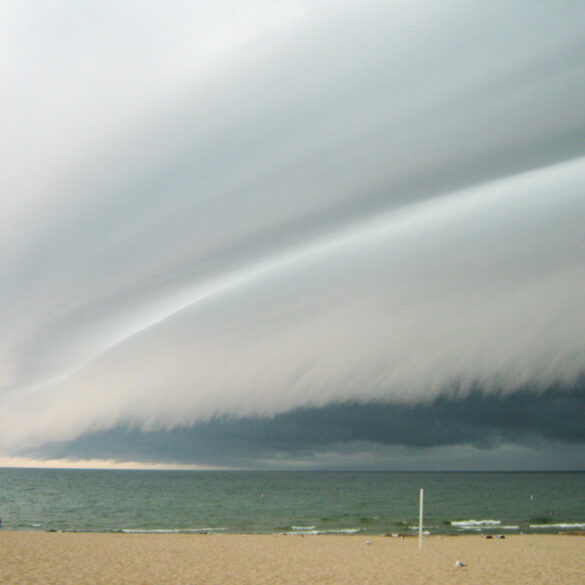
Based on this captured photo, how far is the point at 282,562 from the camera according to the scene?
2305cm

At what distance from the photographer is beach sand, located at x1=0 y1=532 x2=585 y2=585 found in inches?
733

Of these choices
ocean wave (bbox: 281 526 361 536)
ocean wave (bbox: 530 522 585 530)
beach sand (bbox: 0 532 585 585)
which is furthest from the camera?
ocean wave (bbox: 530 522 585 530)

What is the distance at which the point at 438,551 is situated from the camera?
2786 centimetres

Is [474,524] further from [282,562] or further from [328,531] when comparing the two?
[282,562]

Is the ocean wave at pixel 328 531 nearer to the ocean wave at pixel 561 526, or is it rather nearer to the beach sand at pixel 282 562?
the beach sand at pixel 282 562

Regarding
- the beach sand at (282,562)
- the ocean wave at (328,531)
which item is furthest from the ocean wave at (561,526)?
the beach sand at (282,562)

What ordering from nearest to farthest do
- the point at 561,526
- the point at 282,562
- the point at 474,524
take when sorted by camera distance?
the point at 282,562, the point at 561,526, the point at 474,524

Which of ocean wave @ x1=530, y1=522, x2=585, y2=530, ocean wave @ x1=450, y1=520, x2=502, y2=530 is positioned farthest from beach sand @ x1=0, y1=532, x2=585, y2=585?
ocean wave @ x1=530, y1=522, x2=585, y2=530

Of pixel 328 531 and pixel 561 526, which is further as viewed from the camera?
pixel 561 526

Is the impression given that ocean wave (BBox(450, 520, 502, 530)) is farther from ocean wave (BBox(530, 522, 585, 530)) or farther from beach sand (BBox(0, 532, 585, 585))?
beach sand (BBox(0, 532, 585, 585))

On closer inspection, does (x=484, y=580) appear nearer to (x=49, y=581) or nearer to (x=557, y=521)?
(x=49, y=581)

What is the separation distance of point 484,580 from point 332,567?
5.33 m

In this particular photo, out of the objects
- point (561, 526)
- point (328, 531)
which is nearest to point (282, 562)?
point (328, 531)

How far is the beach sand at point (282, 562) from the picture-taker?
18.6 m
